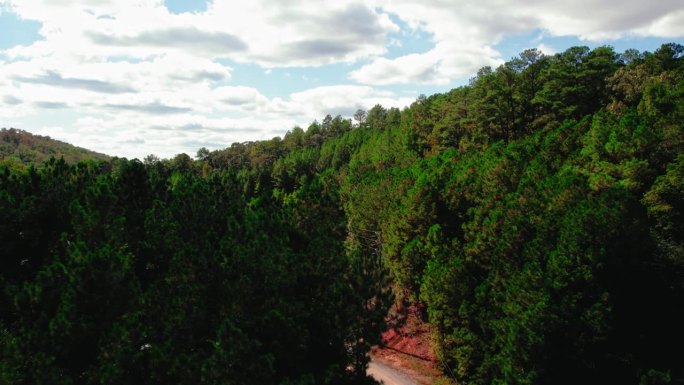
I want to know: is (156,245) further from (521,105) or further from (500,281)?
(521,105)

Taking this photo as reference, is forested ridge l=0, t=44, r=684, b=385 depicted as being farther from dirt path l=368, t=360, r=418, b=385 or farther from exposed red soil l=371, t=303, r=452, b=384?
dirt path l=368, t=360, r=418, b=385

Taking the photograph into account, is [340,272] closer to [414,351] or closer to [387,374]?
[387,374]

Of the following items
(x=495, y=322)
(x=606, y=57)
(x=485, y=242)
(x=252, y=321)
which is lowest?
(x=495, y=322)

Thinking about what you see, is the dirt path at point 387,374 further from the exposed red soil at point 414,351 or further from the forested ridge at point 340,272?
the forested ridge at point 340,272

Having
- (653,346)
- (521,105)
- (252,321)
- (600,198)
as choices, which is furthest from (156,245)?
(521,105)

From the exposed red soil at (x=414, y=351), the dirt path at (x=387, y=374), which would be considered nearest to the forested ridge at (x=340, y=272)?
the exposed red soil at (x=414, y=351)

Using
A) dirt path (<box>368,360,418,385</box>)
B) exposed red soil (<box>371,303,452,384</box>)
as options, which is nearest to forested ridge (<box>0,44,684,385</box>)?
exposed red soil (<box>371,303,452,384</box>)

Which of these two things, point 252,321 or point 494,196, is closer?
point 252,321
